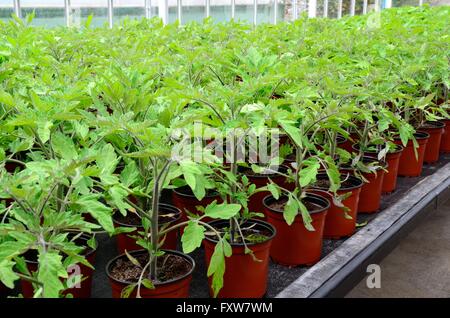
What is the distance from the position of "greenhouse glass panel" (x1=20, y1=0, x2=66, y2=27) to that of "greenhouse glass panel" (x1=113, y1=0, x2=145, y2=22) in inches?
38.9

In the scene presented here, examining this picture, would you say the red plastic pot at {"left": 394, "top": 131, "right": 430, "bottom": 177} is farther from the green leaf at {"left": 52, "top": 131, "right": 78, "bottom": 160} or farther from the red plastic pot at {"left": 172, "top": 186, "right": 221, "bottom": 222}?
the green leaf at {"left": 52, "top": 131, "right": 78, "bottom": 160}

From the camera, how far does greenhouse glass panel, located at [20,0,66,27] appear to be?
7488 millimetres

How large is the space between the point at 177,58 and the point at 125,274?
1600mm

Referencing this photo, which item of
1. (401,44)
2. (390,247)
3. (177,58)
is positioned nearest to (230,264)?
(390,247)

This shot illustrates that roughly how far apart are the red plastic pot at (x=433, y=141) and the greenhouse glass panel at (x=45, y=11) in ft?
18.4

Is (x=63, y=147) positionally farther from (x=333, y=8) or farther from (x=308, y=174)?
(x=333, y=8)

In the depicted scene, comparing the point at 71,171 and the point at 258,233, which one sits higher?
the point at 71,171

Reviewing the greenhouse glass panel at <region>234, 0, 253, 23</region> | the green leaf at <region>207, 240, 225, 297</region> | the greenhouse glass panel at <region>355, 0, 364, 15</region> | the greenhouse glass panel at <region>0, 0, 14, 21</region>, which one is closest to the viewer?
the green leaf at <region>207, 240, 225, 297</region>

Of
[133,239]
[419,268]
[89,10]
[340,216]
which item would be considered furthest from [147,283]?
[89,10]

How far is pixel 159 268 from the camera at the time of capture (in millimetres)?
1783

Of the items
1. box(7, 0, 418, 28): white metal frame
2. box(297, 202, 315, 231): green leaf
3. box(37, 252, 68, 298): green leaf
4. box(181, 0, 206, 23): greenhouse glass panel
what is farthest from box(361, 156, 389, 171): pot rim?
box(181, 0, 206, 23): greenhouse glass panel
